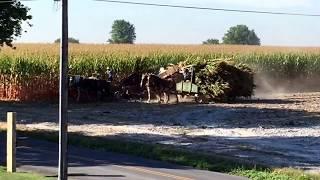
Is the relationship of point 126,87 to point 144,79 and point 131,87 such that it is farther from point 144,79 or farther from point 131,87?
point 144,79

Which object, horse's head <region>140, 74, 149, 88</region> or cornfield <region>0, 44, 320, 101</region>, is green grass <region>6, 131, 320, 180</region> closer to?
horse's head <region>140, 74, 149, 88</region>

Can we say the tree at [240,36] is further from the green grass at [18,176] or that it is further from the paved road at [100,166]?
the green grass at [18,176]

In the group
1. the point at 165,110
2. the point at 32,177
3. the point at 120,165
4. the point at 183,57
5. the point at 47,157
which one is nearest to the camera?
the point at 32,177

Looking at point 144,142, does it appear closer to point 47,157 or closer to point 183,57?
point 47,157

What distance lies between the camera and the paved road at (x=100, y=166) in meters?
15.4

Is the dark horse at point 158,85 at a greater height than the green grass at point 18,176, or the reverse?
the dark horse at point 158,85

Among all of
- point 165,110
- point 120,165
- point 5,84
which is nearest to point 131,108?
point 165,110

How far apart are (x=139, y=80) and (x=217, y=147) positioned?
699 inches

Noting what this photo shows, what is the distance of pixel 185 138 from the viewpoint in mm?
21844

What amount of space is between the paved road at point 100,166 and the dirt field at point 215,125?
226cm

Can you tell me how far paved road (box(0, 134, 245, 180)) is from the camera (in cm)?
1538

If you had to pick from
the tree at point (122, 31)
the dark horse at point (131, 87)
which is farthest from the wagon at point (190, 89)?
the tree at point (122, 31)

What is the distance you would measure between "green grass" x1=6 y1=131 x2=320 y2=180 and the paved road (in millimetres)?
435

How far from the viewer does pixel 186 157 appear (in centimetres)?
1795
